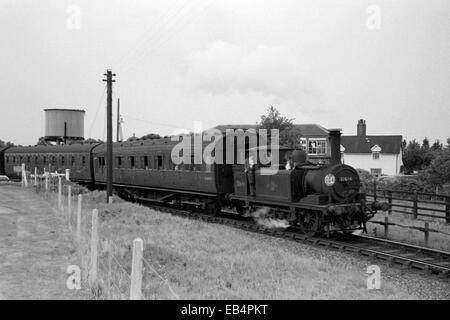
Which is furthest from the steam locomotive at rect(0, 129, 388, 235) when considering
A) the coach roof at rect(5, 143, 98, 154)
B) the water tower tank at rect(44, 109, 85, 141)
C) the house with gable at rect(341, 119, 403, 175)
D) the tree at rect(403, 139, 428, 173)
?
the tree at rect(403, 139, 428, 173)

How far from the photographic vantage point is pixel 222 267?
942 cm

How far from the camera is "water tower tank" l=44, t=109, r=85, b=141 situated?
4488cm

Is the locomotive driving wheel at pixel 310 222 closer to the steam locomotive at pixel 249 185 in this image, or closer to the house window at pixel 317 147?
the steam locomotive at pixel 249 185

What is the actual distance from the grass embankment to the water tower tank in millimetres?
32486

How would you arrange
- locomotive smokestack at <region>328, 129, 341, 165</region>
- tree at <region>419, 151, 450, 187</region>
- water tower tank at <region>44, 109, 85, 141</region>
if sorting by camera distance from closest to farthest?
locomotive smokestack at <region>328, 129, 341, 165</region>
tree at <region>419, 151, 450, 187</region>
water tower tank at <region>44, 109, 85, 141</region>

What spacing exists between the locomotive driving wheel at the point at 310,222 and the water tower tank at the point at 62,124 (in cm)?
3529

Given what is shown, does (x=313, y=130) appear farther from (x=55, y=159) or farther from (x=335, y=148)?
(x=335, y=148)

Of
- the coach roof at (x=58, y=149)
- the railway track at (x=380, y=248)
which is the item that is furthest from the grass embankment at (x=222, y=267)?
the coach roof at (x=58, y=149)

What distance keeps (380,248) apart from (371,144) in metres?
54.6

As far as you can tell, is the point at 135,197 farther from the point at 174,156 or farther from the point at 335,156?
the point at 335,156

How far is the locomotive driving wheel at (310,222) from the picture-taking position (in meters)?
13.6

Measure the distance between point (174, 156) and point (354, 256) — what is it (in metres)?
10.6

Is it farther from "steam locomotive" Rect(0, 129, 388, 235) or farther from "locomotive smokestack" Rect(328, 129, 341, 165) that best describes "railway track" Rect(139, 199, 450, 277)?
"locomotive smokestack" Rect(328, 129, 341, 165)

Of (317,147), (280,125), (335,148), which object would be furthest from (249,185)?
(317,147)
